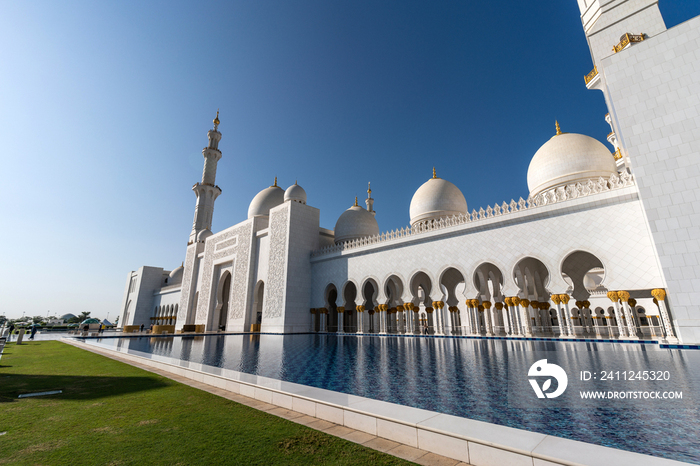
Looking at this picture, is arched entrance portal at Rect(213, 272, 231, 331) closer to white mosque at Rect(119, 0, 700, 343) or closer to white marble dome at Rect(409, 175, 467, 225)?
white mosque at Rect(119, 0, 700, 343)

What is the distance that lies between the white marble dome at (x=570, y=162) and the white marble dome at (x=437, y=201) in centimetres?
315

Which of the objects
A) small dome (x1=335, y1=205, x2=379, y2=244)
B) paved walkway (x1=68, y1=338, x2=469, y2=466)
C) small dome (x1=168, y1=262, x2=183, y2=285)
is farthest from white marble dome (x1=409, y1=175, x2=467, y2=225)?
small dome (x1=168, y1=262, x2=183, y2=285)

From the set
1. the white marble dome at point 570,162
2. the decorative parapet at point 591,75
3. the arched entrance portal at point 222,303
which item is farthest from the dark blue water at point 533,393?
the arched entrance portal at point 222,303

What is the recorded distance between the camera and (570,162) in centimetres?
1064

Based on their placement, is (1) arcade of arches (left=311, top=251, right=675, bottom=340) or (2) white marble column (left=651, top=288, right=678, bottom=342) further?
(1) arcade of arches (left=311, top=251, right=675, bottom=340)

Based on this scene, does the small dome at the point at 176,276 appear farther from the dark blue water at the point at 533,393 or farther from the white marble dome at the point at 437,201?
the dark blue water at the point at 533,393

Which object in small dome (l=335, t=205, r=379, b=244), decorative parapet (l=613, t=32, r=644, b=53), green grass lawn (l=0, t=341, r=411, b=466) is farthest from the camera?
small dome (l=335, t=205, r=379, b=244)

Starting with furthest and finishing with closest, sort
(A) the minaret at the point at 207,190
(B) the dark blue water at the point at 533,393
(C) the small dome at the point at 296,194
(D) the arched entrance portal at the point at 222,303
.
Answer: (A) the minaret at the point at 207,190
(D) the arched entrance portal at the point at 222,303
(C) the small dome at the point at 296,194
(B) the dark blue water at the point at 533,393

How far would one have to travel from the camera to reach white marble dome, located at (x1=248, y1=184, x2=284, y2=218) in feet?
56.4

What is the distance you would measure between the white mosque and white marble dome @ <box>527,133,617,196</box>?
0.14ft

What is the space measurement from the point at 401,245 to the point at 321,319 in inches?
199

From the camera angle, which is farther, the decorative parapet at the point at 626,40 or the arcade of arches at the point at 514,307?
the decorative parapet at the point at 626,40

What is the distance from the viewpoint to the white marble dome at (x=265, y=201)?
1720cm

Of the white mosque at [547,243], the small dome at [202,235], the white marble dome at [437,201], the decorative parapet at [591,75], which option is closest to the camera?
the white mosque at [547,243]
